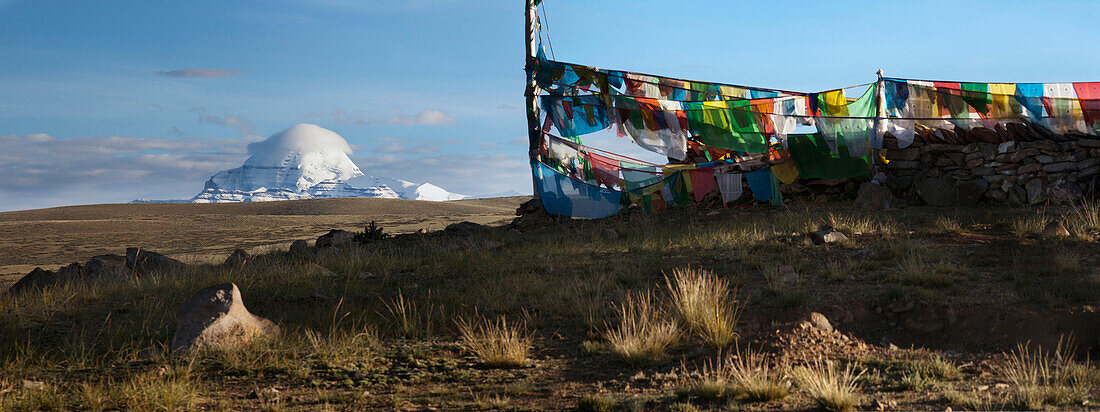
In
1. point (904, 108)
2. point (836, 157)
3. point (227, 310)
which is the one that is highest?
point (904, 108)

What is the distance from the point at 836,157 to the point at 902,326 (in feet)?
28.4

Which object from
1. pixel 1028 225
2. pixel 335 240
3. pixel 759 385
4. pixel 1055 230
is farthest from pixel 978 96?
pixel 335 240

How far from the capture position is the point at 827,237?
998 centimetres

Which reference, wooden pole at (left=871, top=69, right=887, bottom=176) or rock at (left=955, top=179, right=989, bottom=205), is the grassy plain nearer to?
rock at (left=955, top=179, right=989, bottom=205)

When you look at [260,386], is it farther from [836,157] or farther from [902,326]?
[836,157]

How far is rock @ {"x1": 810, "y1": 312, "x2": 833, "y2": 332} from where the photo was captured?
5.95m

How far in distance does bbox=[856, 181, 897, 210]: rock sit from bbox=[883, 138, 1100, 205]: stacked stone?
436mm

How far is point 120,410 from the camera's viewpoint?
470 centimetres

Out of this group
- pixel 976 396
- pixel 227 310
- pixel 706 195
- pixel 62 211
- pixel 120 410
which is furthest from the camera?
pixel 62 211

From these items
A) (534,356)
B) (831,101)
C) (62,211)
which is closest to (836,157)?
(831,101)

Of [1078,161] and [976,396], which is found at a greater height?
[1078,161]

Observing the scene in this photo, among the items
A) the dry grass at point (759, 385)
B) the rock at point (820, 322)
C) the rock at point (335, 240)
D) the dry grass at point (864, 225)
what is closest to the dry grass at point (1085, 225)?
the dry grass at point (864, 225)

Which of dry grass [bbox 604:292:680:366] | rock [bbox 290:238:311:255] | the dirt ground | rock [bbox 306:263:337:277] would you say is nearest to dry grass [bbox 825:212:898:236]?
dry grass [bbox 604:292:680:366]

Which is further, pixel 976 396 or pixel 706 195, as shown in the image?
pixel 706 195
